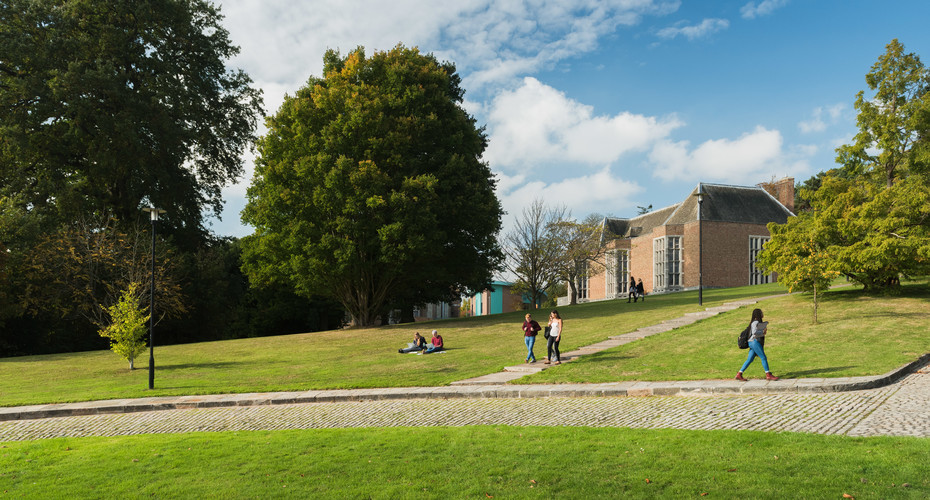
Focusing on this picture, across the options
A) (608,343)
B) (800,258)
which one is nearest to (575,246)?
(800,258)

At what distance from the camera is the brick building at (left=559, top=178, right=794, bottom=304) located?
52594 mm

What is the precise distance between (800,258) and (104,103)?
35.6 meters

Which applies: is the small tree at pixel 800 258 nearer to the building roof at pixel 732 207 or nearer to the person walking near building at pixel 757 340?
the person walking near building at pixel 757 340

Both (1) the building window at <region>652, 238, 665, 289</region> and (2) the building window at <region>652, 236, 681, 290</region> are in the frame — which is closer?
(2) the building window at <region>652, 236, 681, 290</region>

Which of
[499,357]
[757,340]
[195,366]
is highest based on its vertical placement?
[757,340]

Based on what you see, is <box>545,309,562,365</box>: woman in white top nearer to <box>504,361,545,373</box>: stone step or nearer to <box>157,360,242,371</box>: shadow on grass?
<box>504,361,545,373</box>: stone step

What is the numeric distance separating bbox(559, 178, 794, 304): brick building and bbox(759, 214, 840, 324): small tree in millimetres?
24000

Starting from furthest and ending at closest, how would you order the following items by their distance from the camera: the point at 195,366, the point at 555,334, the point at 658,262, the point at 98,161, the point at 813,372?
the point at 658,262, the point at 98,161, the point at 195,366, the point at 555,334, the point at 813,372

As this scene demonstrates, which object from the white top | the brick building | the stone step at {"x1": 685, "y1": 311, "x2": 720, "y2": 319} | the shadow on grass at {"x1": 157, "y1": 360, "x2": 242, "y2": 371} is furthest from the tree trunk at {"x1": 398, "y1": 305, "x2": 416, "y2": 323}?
the white top

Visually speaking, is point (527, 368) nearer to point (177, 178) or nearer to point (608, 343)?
point (608, 343)

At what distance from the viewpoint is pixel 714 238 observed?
2067 inches

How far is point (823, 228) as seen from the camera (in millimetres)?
25625

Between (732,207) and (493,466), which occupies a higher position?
(732,207)

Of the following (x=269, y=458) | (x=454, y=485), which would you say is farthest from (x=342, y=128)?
(x=454, y=485)
